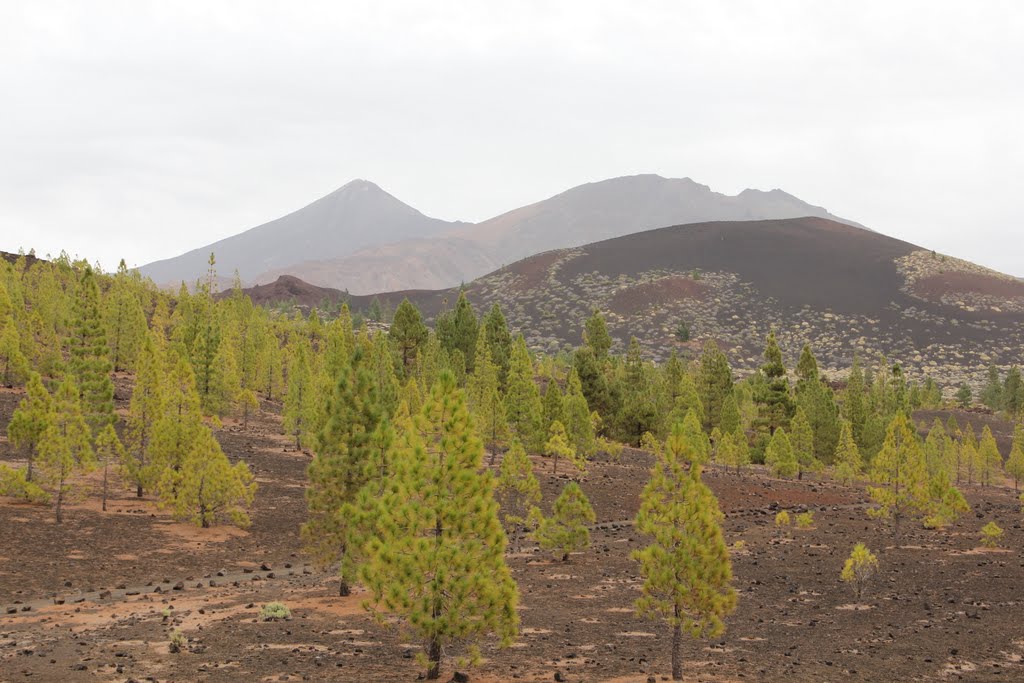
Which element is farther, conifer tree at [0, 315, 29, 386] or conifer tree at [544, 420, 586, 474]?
conifer tree at [0, 315, 29, 386]

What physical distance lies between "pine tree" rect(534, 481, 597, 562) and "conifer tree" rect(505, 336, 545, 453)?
832 inches

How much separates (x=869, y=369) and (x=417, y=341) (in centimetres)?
10076

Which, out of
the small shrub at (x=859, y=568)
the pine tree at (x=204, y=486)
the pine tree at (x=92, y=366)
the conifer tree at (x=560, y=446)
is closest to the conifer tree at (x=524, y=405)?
the conifer tree at (x=560, y=446)

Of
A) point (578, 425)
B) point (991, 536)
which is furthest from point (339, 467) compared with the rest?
point (578, 425)

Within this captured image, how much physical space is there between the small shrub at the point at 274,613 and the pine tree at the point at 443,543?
749 cm

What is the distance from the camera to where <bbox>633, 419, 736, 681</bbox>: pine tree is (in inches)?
712

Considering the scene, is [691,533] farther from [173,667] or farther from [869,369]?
[869,369]

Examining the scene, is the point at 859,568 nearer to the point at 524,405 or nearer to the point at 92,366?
the point at 524,405

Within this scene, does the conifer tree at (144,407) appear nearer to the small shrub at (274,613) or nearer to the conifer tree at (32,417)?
the conifer tree at (32,417)

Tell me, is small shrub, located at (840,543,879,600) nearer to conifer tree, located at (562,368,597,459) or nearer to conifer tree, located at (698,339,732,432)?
conifer tree, located at (562,368,597,459)

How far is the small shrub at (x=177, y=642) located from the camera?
67.2 ft

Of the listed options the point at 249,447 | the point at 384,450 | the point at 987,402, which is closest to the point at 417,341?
Answer: the point at 249,447

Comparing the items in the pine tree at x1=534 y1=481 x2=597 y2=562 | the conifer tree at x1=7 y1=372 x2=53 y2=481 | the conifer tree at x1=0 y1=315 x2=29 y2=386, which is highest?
the conifer tree at x1=0 y1=315 x2=29 y2=386

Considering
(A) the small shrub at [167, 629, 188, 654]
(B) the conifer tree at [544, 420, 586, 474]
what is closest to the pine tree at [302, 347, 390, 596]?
(A) the small shrub at [167, 629, 188, 654]
